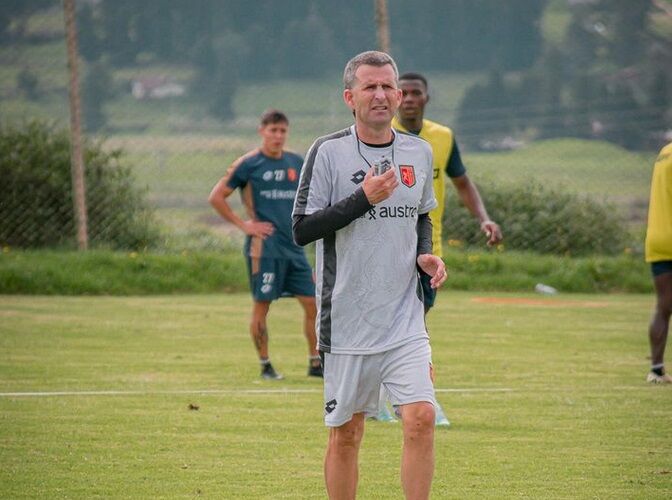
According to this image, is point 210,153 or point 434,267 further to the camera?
point 210,153

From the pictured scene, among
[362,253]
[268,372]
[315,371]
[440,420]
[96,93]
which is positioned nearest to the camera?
[362,253]

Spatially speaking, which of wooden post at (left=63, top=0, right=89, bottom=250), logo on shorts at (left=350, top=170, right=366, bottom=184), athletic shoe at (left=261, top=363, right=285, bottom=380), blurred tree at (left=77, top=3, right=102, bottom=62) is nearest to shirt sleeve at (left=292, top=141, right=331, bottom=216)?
logo on shorts at (left=350, top=170, right=366, bottom=184)

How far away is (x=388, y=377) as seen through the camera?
6086mm

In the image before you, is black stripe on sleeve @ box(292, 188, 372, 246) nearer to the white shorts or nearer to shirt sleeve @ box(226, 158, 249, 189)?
the white shorts

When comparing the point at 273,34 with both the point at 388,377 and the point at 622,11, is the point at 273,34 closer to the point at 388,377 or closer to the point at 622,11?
the point at 622,11

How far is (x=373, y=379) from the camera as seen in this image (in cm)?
612

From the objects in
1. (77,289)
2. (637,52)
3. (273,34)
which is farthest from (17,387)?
(637,52)

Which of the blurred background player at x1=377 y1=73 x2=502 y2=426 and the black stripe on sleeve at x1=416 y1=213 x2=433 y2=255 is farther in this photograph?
the blurred background player at x1=377 y1=73 x2=502 y2=426

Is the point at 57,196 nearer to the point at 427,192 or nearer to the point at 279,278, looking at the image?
the point at 279,278

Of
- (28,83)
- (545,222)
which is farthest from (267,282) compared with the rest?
(28,83)

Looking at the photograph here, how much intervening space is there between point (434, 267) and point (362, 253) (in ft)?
1.05

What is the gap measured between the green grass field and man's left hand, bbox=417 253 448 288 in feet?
5.03

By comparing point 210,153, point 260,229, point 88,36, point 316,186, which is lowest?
point 260,229

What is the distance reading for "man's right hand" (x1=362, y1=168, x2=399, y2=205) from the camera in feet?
19.1
